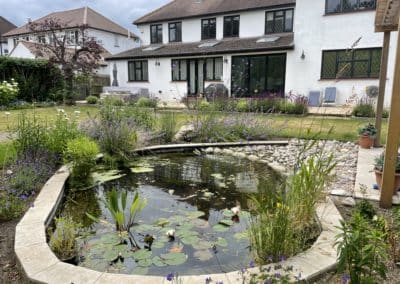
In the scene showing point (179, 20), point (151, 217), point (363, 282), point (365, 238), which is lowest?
point (151, 217)

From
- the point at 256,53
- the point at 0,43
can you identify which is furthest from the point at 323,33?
the point at 0,43

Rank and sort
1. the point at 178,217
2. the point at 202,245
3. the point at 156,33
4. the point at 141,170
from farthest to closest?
the point at 156,33
the point at 141,170
the point at 178,217
the point at 202,245

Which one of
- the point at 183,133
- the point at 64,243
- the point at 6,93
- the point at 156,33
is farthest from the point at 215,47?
the point at 64,243

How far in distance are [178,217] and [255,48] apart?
13032mm

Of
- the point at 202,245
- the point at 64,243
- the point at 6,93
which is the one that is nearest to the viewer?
the point at 64,243

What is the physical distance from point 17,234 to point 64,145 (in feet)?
7.56

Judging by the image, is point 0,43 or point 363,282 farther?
point 0,43

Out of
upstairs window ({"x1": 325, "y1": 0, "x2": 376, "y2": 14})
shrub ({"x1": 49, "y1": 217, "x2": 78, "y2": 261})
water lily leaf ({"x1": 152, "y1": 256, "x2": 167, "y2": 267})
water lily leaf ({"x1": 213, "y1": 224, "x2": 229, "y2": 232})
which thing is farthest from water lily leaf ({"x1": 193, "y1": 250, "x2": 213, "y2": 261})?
upstairs window ({"x1": 325, "y1": 0, "x2": 376, "y2": 14})

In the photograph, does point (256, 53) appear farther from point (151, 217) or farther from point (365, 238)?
point (365, 238)

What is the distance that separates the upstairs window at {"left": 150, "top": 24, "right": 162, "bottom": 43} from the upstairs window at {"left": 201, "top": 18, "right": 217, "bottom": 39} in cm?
319

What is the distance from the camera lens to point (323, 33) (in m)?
13.7

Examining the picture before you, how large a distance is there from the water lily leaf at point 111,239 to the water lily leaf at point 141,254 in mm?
257

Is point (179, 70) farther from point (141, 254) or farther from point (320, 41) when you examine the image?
point (141, 254)

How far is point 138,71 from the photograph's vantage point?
19.8m
